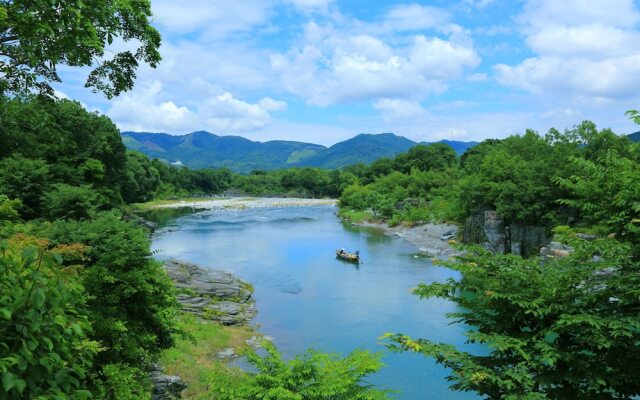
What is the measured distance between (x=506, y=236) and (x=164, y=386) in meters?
33.5

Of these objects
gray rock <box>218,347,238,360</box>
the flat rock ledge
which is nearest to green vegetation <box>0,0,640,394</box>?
gray rock <box>218,347,238,360</box>

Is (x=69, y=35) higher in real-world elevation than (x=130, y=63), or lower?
lower

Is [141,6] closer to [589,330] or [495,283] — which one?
[495,283]

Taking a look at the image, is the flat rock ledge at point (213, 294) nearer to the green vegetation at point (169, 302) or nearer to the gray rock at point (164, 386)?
the green vegetation at point (169, 302)

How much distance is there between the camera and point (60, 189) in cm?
2548

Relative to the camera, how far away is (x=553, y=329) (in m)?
6.75

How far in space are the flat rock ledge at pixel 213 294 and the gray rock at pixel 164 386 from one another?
9.50 m

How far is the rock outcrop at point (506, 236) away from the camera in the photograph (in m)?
36.4

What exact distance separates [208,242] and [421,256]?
22.0m

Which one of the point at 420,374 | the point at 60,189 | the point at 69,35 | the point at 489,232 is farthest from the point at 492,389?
the point at 489,232

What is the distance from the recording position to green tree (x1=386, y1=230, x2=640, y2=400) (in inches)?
252

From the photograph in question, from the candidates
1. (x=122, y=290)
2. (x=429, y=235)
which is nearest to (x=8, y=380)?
(x=122, y=290)

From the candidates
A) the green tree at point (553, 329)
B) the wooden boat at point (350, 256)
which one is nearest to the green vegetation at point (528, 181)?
the wooden boat at point (350, 256)

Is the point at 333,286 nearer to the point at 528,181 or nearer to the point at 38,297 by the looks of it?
the point at 528,181
